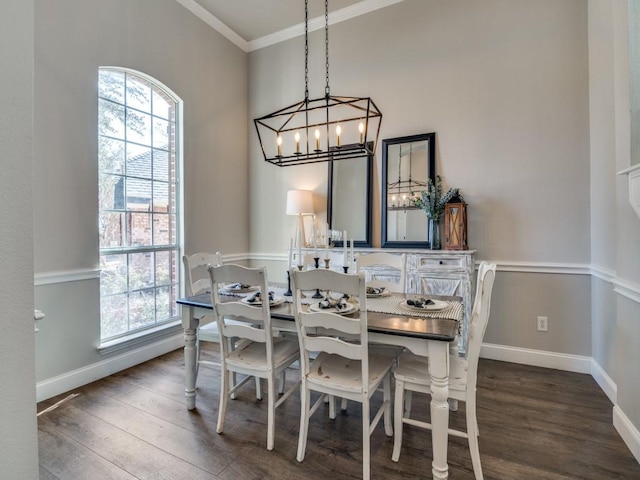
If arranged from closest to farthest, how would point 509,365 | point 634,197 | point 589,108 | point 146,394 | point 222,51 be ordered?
1. point 634,197
2. point 146,394
3. point 589,108
4. point 509,365
5. point 222,51

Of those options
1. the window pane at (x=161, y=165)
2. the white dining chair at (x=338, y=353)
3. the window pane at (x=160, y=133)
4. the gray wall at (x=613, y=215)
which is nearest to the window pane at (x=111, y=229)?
the window pane at (x=161, y=165)

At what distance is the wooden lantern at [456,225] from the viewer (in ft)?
10.00

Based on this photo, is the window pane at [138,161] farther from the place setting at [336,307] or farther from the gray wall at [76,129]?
the place setting at [336,307]

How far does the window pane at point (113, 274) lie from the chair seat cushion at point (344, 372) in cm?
212

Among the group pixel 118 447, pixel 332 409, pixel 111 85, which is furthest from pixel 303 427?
pixel 111 85

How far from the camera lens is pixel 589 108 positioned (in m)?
2.74

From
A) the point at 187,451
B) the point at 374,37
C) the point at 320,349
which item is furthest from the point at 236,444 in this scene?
the point at 374,37

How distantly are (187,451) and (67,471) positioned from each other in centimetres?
59

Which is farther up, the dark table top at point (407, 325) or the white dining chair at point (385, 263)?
the white dining chair at point (385, 263)

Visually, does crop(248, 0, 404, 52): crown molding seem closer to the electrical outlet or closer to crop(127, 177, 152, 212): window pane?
crop(127, 177, 152, 212): window pane

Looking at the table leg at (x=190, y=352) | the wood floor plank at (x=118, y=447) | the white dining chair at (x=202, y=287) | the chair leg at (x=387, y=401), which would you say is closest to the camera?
the wood floor plank at (x=118, y=447)

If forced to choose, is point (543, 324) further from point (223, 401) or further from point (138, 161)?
point (138, 161)

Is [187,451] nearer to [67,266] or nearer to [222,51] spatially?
[67,266]

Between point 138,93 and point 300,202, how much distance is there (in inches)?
75.0
